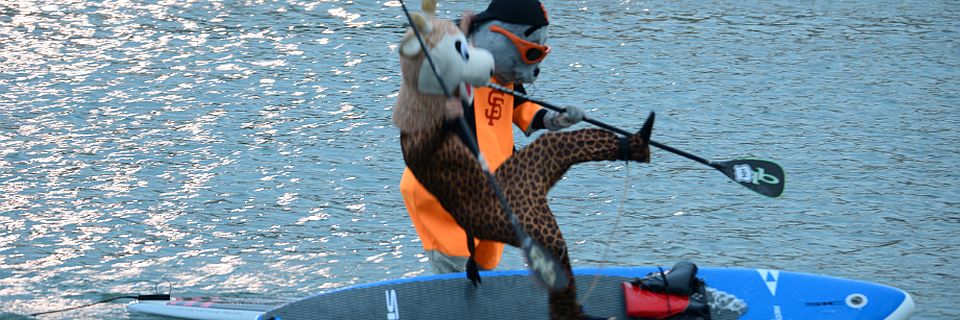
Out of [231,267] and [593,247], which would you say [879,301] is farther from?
[231,267]

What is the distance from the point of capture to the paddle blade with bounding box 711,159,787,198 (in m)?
6.32

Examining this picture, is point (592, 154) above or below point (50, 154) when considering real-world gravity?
Result: above

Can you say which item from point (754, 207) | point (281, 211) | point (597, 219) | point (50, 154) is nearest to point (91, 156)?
point (50, 154)

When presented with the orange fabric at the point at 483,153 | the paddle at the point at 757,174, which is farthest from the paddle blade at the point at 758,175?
the orange fabric at the point at 483,153

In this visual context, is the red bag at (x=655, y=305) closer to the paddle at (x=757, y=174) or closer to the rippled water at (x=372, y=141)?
the paddle at (x=757, y=174)

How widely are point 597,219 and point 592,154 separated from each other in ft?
9.97

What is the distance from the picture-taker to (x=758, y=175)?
637 centimetres

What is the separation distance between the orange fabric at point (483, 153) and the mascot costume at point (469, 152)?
0.74 feet

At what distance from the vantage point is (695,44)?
1362 cm

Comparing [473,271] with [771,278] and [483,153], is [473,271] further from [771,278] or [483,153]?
[771,278]

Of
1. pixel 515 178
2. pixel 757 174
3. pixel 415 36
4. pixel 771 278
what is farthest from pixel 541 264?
A: pixel 771 278

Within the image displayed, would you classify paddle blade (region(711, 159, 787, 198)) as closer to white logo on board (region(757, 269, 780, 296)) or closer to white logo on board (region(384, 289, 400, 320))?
white logo on board (region(757, 269, 780, 296))

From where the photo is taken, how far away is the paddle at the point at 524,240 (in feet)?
17.6

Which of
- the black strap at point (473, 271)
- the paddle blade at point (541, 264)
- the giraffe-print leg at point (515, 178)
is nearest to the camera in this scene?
the paddle blade at point (541, 264)
